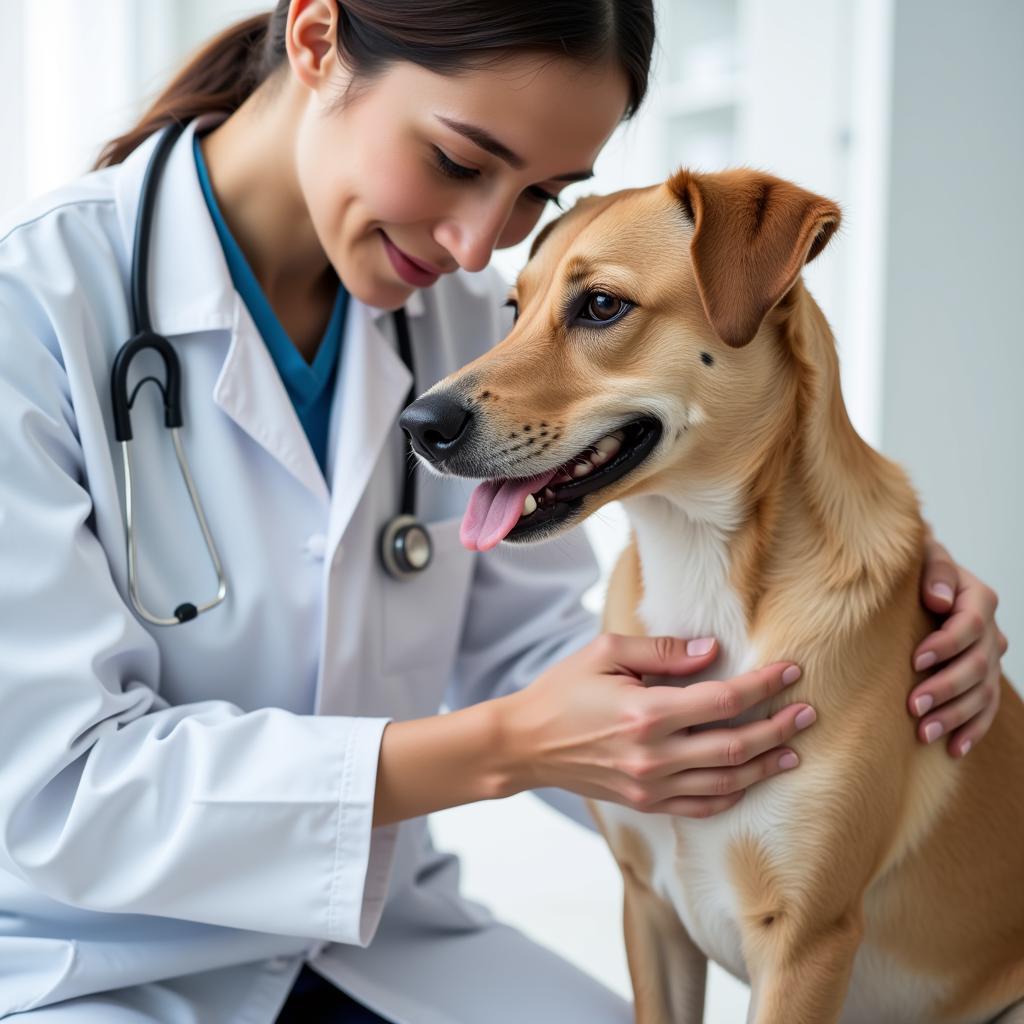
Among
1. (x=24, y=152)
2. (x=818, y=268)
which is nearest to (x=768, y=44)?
(x=818, y=268)

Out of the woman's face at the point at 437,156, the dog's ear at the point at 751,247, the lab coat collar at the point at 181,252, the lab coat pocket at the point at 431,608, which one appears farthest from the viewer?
the lab coat pocket at the point at 431,608

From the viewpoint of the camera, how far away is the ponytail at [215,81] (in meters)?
1.45

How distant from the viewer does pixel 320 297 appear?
1.49 meters

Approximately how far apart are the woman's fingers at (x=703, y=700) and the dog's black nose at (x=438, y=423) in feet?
0.97

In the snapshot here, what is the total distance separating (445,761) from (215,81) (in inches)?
37.5

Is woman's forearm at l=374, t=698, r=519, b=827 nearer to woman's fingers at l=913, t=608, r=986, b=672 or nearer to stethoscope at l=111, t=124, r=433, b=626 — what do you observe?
stethoscope at l=111, t=124, r=433, b=626

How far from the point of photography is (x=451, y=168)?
119cm

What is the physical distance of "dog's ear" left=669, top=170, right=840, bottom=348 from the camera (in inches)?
40.4

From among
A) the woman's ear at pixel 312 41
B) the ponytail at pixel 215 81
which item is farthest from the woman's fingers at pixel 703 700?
the ponytail at pixel 215 81

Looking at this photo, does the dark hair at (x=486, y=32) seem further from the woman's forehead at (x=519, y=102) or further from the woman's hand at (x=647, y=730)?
the woman's hand at (x=647, y=730)

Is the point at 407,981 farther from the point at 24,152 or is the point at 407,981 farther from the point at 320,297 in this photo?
the point at 24,152

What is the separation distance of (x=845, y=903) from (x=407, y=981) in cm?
55

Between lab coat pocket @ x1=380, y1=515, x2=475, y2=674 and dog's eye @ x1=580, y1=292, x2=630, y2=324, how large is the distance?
0.38 m

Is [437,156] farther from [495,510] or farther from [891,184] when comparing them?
[891,184]
